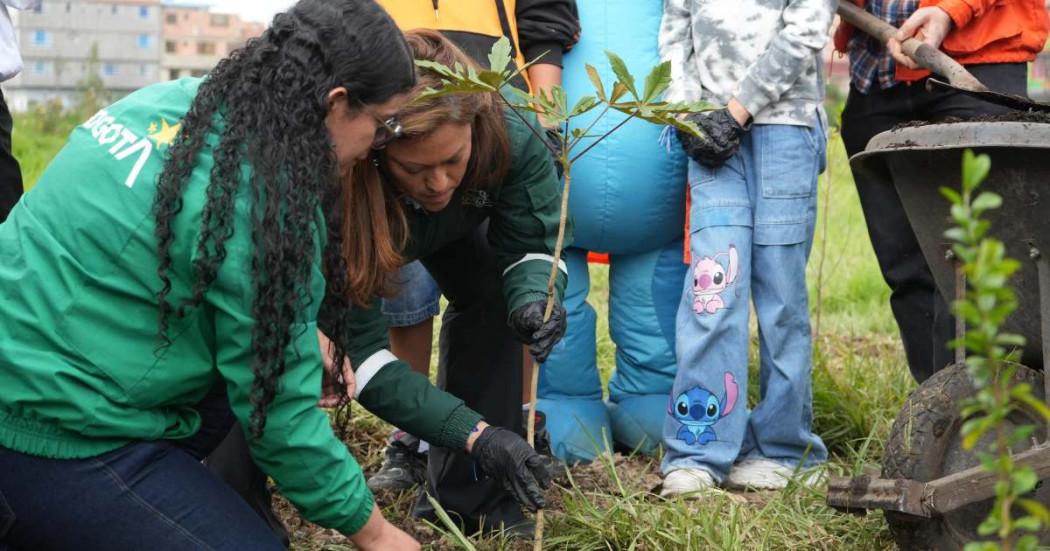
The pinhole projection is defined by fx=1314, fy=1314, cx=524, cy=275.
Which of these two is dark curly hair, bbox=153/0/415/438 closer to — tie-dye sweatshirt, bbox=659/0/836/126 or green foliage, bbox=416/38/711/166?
green foliage, bbox=416/38/711/166

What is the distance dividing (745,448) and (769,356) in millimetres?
274

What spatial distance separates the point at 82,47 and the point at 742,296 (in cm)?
836

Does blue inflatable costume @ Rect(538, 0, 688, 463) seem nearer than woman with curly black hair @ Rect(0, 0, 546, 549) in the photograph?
No

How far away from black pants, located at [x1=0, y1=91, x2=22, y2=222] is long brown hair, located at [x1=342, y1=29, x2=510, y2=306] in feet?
3.97

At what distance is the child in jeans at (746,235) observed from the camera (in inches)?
130

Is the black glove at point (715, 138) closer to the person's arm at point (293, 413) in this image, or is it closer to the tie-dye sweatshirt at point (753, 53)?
the tie-dye sweatshirt at point (753, 53)

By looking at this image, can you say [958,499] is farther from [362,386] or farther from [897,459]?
[362,386]

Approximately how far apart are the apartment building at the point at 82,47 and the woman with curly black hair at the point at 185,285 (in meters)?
7.91

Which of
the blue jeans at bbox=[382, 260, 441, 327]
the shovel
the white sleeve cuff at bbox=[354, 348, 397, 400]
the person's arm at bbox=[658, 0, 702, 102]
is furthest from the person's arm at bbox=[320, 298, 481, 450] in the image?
the shovel

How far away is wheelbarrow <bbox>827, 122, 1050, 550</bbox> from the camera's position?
239 cm

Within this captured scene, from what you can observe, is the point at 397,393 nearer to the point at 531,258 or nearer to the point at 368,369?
the point at 368,369

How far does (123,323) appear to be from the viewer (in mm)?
2084

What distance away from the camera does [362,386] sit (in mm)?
2777

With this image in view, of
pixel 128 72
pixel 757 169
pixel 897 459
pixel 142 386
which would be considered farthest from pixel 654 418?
pixel 128 72
